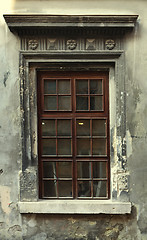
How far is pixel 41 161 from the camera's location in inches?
202

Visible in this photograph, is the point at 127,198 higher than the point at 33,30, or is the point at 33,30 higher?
the point at 33,30

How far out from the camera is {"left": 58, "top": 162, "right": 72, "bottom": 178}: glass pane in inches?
202

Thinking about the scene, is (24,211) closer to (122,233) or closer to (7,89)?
(122,233)

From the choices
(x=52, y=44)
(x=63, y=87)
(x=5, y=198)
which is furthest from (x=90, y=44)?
(x=5, y=198)

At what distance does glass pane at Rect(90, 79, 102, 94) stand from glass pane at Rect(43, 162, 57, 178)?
61.9 inches

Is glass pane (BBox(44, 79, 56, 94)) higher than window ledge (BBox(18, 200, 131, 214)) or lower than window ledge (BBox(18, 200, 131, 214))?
higher

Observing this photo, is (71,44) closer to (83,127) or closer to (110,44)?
(110,44)

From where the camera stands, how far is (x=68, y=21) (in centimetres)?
473

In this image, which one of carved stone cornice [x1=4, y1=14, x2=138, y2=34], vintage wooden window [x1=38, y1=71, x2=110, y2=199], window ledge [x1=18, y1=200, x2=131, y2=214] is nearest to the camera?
carved stone cornice [x1=4, y1=14, x2=138, y2=34]

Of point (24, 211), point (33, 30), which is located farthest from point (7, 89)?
point (24, 211)

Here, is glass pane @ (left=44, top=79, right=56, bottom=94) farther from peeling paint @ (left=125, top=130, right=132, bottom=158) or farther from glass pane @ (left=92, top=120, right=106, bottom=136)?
peeling paint @ (left=125, top=130, right=132, bottom=158)

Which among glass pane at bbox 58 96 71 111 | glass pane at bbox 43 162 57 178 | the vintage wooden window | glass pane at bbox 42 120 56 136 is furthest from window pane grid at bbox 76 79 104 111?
glass pane at bbox 43 162 57 178

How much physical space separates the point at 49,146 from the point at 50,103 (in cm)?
82

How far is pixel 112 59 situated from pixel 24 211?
3.21 metres
